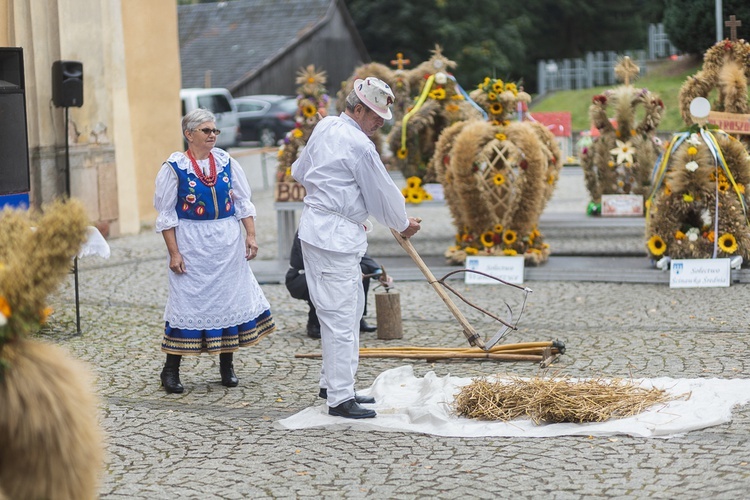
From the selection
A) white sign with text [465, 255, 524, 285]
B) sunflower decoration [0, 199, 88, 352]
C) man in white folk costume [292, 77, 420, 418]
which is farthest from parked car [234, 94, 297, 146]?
sunflower decoration [0, 199, 88, 352]

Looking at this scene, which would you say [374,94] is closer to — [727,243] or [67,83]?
[727,243]

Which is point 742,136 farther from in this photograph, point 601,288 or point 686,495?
point 686,495

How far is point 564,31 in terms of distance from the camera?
44.8 metres

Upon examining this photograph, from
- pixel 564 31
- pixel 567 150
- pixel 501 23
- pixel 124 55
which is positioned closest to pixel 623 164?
pixel 567 150

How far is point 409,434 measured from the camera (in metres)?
5.79

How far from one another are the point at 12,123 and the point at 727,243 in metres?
6.33

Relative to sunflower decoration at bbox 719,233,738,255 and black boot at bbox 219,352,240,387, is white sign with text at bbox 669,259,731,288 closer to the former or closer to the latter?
sunflower decoration at bbox 719,233,738,255

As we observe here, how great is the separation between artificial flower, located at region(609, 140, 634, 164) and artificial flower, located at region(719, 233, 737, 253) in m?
2.90

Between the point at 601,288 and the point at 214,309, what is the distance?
4589mm

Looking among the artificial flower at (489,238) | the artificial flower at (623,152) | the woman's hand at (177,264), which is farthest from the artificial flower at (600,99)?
the woman's hand at (177,264)

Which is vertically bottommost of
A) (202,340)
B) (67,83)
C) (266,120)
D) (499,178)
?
(202,340)

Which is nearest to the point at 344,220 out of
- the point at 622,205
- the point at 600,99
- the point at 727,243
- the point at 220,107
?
the point at 727,243

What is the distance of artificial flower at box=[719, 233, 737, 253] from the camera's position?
9938 mm

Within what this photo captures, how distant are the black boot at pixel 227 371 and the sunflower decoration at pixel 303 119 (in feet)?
15.7
